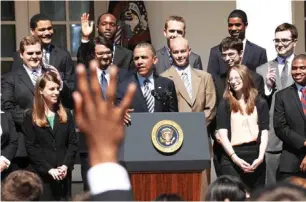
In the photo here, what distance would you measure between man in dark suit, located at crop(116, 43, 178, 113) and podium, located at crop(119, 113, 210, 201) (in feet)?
1.68

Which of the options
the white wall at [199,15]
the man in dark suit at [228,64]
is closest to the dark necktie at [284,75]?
the man in dark suit at [228,64]

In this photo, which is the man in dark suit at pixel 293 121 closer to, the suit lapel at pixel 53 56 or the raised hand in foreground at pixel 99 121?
the suit lapel at pixel 53 56

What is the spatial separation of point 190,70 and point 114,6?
11.0ft

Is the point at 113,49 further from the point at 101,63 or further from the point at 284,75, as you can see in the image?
the point at 284,75

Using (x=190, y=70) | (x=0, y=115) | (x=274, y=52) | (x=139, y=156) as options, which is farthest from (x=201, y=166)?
(x=274, y=52)

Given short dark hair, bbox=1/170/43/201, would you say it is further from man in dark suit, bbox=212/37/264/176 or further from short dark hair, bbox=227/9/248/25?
short dark hair, bbox=227/9/248/25

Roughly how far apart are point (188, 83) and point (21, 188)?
359 cm

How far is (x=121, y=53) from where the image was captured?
26.0ft

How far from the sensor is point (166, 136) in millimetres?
6578

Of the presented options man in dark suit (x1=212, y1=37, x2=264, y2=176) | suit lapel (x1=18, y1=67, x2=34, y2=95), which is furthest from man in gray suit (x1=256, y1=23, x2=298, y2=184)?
suit lapel (x1=18, y1=67, x2=34, y2=95)

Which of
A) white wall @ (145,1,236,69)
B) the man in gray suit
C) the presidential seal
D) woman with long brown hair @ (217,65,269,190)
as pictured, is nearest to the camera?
the presidential seal

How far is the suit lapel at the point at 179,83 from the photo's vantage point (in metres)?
7.54

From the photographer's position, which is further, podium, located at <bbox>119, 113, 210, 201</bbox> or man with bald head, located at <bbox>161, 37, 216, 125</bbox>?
man with bald head, located at <bbox>161, 37, 216, 125</bbox>

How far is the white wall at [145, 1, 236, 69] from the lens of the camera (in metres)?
10.8
